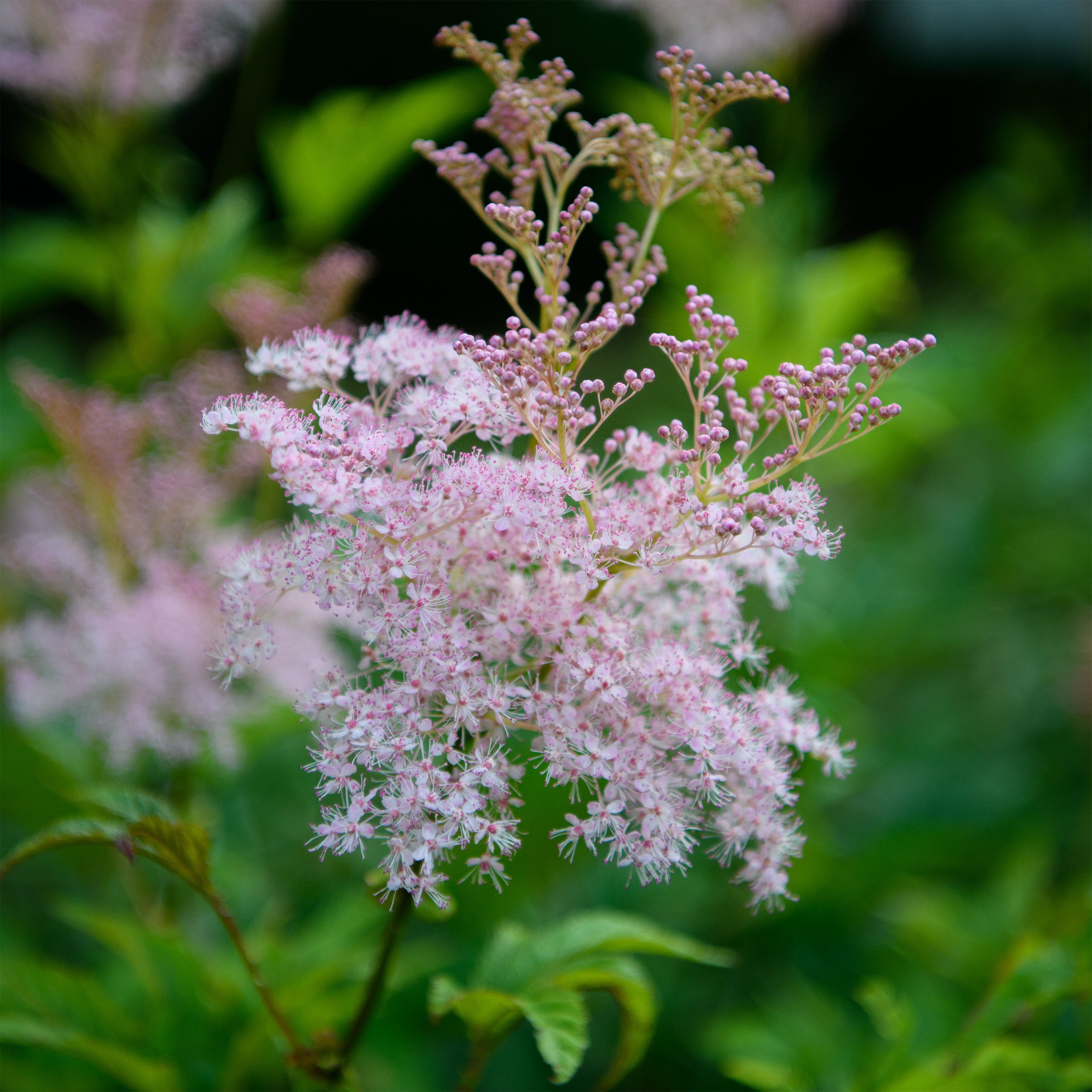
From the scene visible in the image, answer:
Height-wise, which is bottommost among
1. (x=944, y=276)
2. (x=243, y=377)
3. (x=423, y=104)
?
(x=243, y=377)

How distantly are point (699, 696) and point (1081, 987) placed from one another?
2.68 feet

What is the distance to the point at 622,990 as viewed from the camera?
114 centimetres

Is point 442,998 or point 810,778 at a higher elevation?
point 810,778

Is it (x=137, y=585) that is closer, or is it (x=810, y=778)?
(x=810, y=778)

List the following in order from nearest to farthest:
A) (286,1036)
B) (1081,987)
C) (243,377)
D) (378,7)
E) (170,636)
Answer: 1. (286,1036)
2. (1081,987)
3. (170,636)
4. (243,377)
5. (378,7)

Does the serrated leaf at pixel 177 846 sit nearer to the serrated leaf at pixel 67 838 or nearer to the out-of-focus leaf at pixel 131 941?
the serrated leaf at pixel 67 838

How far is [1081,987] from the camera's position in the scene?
1.33 m

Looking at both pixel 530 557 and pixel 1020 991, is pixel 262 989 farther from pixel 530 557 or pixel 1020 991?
pixel 1020 991

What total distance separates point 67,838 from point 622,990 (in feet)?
2.08

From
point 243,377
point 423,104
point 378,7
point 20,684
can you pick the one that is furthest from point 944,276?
point 20,684

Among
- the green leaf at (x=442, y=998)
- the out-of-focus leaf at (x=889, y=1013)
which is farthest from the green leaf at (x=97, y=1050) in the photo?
the out-of-focus leaf at (x=889, y=1013)

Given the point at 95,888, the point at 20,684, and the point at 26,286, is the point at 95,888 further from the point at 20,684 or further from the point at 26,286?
the point at 26,286

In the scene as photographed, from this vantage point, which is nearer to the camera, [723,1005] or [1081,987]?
[1081,987]

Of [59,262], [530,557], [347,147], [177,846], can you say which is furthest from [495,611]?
[59,262]
